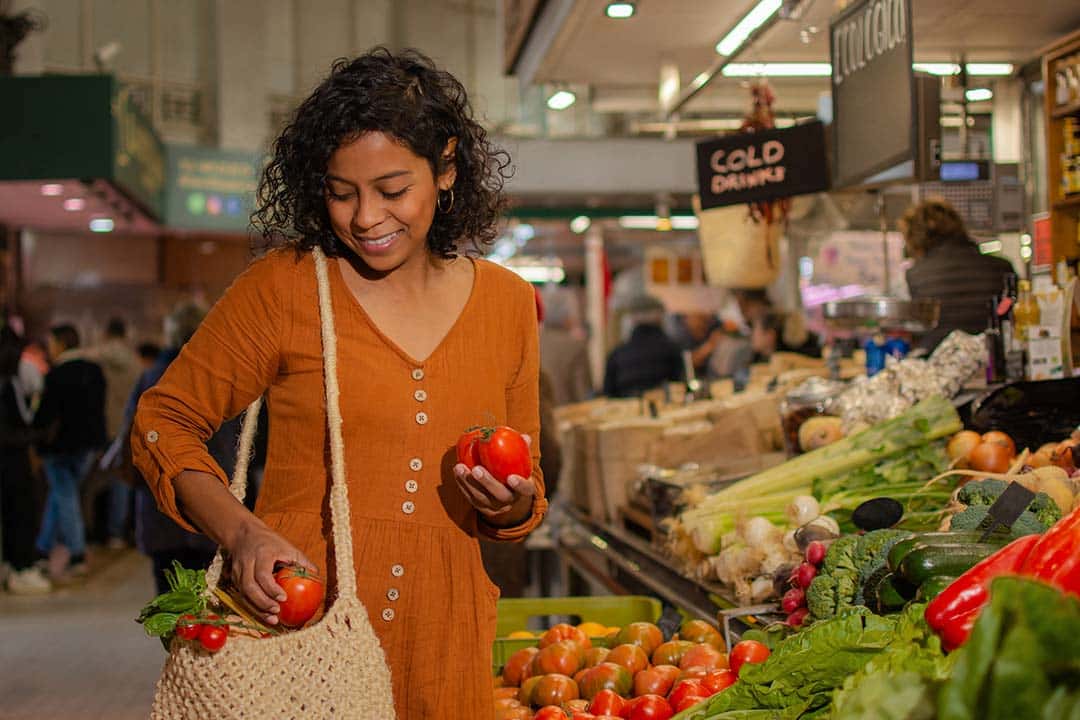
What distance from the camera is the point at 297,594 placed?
1986 mm

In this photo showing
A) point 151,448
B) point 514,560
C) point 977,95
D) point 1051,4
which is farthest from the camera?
point 977,95

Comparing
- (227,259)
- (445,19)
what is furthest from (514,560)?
(445,19)

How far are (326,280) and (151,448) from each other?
1.34 feet

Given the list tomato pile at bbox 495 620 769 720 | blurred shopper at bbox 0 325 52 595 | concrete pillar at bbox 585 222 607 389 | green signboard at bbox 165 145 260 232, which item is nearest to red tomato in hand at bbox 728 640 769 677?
tomato pile at bbox 495 620 769 720

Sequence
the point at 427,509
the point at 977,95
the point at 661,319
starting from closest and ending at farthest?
the point at 427,509 < the point at 977,95 < the point at 661,319

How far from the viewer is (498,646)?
13.1 ft

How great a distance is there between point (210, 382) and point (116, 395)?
37.7 feet

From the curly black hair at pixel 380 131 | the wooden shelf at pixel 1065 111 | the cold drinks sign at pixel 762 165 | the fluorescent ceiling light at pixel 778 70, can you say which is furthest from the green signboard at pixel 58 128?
the curly black hair at pixel 380 131

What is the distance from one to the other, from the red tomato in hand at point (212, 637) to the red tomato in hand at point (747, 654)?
4.73 feet

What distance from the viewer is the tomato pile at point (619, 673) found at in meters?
3.10

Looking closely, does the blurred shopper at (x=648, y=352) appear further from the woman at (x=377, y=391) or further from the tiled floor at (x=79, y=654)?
the woman at (x=377, y=391)

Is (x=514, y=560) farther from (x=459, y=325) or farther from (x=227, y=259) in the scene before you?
(x=227, y=259)

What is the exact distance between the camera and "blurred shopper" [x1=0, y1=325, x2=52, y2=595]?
33.1 ft

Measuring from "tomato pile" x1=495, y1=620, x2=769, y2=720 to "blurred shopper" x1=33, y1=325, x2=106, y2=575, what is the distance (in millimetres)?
7641
